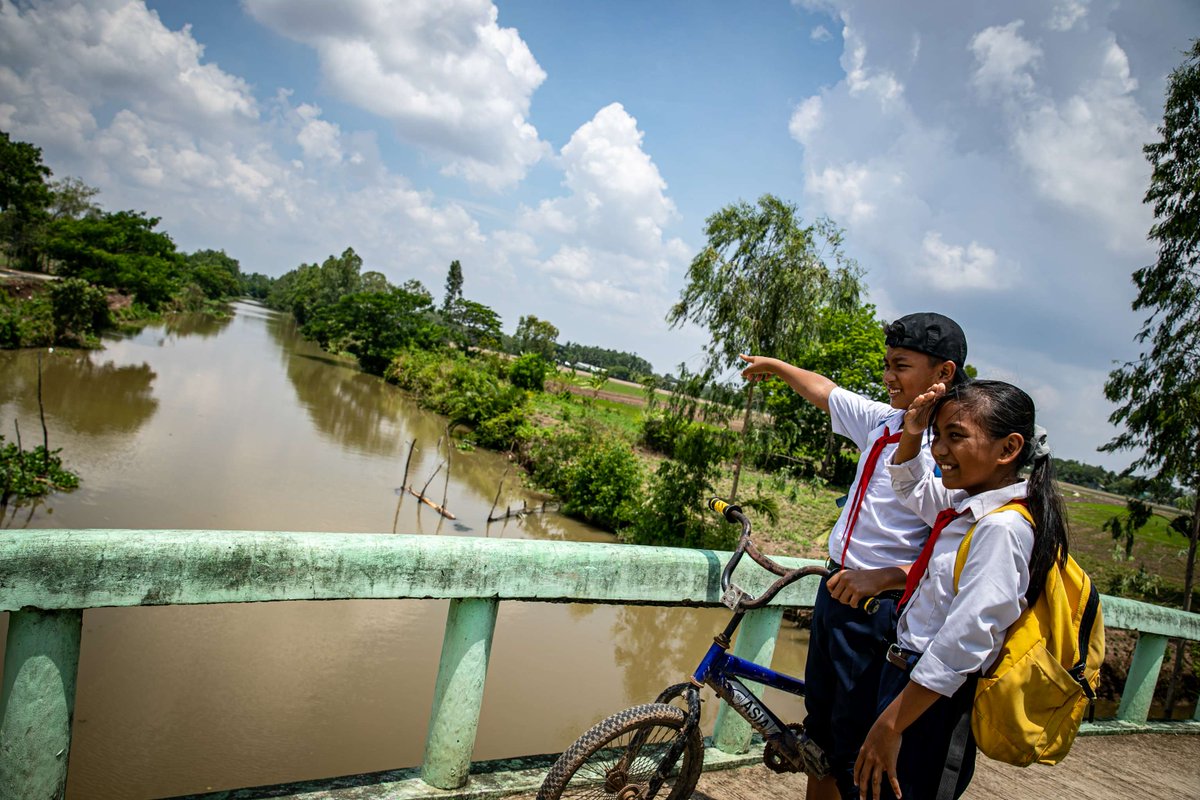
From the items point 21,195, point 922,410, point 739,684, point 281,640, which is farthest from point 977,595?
point 21,195

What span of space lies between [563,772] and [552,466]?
14.2 meters

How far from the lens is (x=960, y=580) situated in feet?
5.02

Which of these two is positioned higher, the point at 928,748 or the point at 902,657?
the point at 902,657

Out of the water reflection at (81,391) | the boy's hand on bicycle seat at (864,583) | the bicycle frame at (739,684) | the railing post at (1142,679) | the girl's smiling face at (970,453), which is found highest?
the girl's smiling face at (970,453)

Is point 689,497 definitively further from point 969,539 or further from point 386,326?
point 386,326

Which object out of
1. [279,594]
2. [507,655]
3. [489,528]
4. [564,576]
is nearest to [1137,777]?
[564,576]

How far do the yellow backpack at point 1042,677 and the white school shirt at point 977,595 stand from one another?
0.05 meters

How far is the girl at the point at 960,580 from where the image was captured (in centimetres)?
149

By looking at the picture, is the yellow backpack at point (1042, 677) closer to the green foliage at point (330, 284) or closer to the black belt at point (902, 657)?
the black belt at point (902, 657)

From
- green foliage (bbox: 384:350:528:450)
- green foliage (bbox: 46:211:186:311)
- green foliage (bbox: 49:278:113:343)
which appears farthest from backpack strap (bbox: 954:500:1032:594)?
green foliage (bbox: 46:211:186:311)

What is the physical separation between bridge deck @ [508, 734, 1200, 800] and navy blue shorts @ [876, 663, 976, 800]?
35.6 inches

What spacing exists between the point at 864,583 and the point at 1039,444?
0.57m

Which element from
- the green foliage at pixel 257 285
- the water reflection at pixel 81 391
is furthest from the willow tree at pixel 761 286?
the green foliage at pixel 257 285

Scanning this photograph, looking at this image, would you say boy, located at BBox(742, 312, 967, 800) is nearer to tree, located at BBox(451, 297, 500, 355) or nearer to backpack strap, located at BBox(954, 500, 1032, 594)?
backpack strap, located at BBox(954, 500, 1032, 594)
